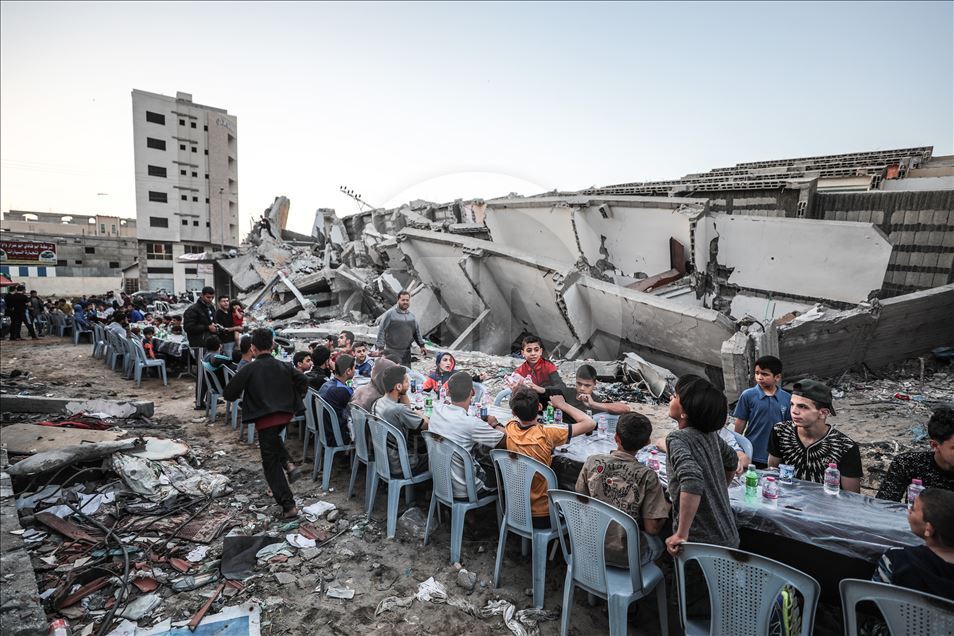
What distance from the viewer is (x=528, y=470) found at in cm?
296

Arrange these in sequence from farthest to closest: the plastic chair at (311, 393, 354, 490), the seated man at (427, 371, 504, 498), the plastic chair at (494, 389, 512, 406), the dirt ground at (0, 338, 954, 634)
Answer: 1. the plastic chair at (494, 389, 512, 406)
2. the plastic chair at (311, 393, 354, 490)
3. the seated man at (427, 371, 504, 498)
4. the dirt ground at (0, 338, 954, 634)

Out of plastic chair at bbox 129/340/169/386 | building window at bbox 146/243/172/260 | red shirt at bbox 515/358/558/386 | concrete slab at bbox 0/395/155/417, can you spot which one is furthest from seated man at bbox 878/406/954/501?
building window at bbox 146/243/172/260

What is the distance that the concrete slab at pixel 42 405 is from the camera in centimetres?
649

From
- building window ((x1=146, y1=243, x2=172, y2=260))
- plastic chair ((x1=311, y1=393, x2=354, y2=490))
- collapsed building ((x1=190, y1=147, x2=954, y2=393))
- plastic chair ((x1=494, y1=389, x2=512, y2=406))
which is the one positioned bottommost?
plastic chair ((x1=311, y1=393, x2=354, y2=490))

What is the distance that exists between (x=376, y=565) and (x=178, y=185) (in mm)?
42747

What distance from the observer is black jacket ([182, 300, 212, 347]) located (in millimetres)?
7750


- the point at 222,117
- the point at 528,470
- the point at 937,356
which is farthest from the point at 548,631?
the point at 222,117

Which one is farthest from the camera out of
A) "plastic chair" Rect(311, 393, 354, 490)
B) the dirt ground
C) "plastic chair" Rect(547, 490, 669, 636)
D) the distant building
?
the distant building

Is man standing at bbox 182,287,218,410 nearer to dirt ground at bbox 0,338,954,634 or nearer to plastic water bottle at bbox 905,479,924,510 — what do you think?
dirt ground at bbox 0,338,954,634

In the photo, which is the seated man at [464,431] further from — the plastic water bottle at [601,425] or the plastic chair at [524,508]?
the plastic water bottle at [601,425]

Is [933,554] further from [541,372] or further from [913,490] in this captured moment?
[541,372]

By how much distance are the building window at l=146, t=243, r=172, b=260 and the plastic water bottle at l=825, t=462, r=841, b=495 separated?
42.7 metres

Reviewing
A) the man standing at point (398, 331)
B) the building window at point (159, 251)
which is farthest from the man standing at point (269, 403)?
the building window at point (159, 251)

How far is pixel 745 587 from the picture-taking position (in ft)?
6.39
